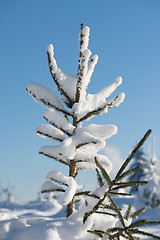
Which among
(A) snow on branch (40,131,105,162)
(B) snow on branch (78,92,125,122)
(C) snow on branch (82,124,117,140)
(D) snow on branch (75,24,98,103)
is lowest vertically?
(A) snow on branch (40,131,105,162)

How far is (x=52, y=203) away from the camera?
77.7 feet

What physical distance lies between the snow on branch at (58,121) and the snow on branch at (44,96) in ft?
0.61

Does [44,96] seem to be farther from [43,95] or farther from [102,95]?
[102,95]

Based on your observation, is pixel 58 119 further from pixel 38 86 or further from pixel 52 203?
pixel 52 203

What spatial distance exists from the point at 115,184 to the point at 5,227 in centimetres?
96

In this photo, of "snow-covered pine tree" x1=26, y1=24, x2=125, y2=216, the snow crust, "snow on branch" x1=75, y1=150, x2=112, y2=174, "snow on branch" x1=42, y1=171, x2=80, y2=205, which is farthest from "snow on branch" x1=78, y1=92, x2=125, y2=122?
"snow on branch" x1=42, y1=171, x2=80, y2=205

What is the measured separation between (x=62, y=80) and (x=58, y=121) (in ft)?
1.28

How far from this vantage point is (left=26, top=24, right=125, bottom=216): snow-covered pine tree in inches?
76.1

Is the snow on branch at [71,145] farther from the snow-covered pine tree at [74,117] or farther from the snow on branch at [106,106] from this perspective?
the snow on branch at [106,106]

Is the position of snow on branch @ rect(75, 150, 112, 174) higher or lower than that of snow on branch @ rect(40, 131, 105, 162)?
lower

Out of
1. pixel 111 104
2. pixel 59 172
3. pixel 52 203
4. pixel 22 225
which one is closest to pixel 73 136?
pixel 59 172

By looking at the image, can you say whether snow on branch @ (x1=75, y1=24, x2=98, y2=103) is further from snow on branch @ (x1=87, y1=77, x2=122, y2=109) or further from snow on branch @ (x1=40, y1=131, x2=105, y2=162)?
snow on branch @ (x1=40, y1=131, x2=105, y2=162)

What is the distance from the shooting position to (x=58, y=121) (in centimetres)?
205

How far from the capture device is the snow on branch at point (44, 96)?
216cm
